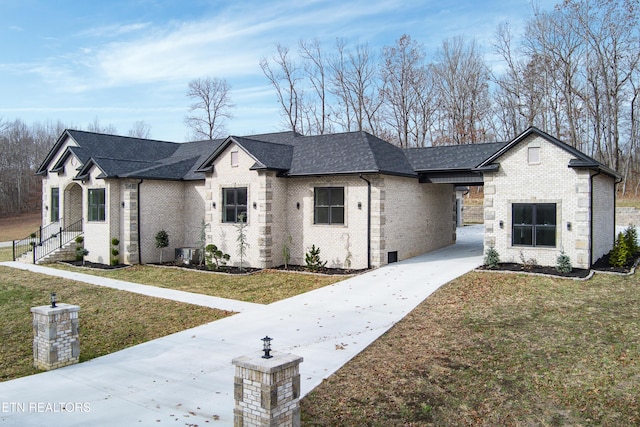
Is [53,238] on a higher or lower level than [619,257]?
higher

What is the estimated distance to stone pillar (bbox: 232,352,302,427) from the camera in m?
5.39

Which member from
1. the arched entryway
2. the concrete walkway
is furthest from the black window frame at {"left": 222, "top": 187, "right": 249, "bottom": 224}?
the arched entryway

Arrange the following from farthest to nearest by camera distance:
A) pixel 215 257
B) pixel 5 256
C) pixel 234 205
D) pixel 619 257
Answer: pixel 5 256, pixel 234 205, pixel 215 257, pixel 619 257

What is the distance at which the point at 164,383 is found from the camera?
7.37 m

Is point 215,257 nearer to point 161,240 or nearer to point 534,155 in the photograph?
point 161,240

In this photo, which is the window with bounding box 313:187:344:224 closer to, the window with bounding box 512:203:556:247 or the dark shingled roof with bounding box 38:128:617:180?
the dark shingled roof with bounding box 38:128:617:180

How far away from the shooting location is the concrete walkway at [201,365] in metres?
6.32

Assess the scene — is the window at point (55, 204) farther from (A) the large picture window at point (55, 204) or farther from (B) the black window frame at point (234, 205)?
(B) the black window frame at point (234, 205)

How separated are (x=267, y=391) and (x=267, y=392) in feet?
0.04

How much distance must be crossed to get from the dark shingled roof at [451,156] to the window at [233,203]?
739 cm

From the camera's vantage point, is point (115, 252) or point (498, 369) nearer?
point (498, 369)

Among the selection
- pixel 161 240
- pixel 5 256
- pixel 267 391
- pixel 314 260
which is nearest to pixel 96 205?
pixel 161 240

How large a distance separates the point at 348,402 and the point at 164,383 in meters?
2.94

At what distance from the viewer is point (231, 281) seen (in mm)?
16672
